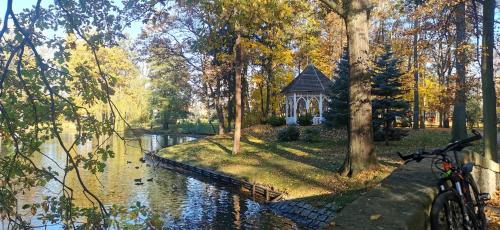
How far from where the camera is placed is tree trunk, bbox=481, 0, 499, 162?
865 centimetres

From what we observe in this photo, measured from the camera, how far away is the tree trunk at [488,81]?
8.65m

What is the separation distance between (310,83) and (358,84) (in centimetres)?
2064

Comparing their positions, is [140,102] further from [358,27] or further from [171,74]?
[358,27]

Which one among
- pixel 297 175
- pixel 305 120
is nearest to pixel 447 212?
pixel 297 175

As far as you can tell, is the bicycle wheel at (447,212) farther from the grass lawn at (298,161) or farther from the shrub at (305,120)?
the shrub at (305,120)

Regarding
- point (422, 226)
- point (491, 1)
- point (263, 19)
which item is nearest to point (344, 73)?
point (263, 19)

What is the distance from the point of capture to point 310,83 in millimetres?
31562

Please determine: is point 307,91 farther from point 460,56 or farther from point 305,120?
point 460,56

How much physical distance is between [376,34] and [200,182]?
2370 cm

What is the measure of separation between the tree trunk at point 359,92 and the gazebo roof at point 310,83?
1966cm

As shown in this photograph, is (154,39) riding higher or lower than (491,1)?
higher

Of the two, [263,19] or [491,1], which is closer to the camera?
[491,1]

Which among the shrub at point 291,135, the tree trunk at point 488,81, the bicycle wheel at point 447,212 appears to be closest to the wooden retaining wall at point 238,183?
the tree trunk at point 488,81

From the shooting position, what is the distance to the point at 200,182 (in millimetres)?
16453
